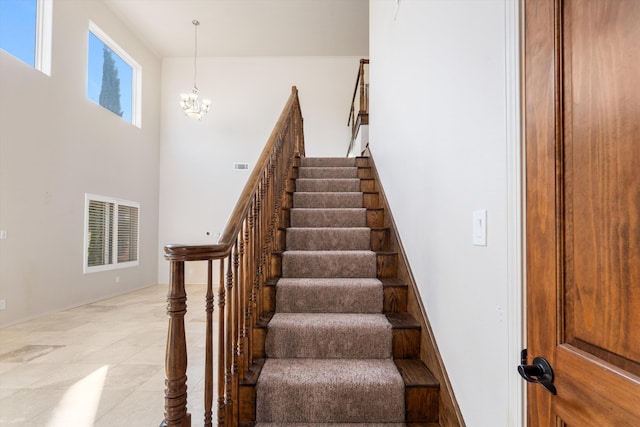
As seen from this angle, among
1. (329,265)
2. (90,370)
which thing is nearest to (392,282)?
(329,265)

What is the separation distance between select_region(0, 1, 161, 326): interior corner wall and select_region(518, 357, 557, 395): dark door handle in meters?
5.15

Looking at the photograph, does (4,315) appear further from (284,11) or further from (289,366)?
(284,11)

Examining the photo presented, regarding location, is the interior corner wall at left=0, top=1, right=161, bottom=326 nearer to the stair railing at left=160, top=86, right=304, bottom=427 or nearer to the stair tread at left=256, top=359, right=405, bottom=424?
the stair railing at left=160, top=86, right=304, bottom=427

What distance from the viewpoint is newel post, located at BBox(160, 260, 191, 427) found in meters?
1.08

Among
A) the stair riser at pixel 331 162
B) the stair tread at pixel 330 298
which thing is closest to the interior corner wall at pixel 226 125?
the stair riser at pixel 331 162

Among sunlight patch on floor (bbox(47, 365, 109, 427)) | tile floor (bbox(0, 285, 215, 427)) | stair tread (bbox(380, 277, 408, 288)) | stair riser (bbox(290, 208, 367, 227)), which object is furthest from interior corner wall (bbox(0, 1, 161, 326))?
stair tread (bbox(380, 277, 408, 288))

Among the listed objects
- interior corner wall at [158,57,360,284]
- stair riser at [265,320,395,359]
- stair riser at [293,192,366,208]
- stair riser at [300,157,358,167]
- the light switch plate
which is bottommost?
stair riser at [265,320,395,359]

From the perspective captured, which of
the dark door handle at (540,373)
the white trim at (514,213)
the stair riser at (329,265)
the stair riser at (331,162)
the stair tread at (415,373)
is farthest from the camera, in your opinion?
the stair riser at (331,162)

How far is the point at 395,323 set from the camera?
A: 1.97m

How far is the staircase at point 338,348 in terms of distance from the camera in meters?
1.61

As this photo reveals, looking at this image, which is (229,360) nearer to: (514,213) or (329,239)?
(514,213)

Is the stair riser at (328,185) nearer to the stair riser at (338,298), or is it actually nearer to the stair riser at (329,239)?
the stair riser at (329,239)

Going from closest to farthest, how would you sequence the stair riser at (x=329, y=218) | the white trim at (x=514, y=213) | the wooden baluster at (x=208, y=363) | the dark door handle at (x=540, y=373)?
the dark door handle at (x=540, y=373), the white trim at (x=514, y=213), the wooden baluster at (x=208, y=363), the stair riser at (x=329, y=218)

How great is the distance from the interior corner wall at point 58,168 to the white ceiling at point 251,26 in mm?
598
